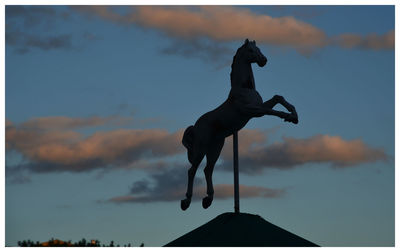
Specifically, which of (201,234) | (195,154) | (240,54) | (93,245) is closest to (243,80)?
(240,54)

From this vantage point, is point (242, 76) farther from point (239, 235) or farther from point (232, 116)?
point (239, 235)

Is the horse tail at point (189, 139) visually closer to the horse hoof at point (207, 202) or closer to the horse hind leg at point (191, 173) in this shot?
the horse hind leg at point (191, 173)

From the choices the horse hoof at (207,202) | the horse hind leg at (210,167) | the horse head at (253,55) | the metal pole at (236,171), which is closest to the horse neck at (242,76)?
the horse head at (253,55)

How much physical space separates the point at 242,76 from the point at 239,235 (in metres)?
4.18

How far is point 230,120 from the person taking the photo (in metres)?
24.4

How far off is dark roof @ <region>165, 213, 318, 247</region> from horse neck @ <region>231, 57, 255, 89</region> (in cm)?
341

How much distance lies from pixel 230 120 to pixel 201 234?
3.08 m

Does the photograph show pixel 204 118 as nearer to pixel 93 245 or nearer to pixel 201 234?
pixel 201 234

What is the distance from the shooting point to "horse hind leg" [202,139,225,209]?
25016 millimetres

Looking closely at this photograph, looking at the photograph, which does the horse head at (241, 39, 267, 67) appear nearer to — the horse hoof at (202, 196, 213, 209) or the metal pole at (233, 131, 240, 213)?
the metal pole at (233, 131, 240, 213)

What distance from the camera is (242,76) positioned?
24344mm

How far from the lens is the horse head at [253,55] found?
24.4 m

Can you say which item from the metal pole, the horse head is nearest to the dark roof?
the metal pole

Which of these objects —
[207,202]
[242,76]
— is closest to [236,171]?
[207,202]
